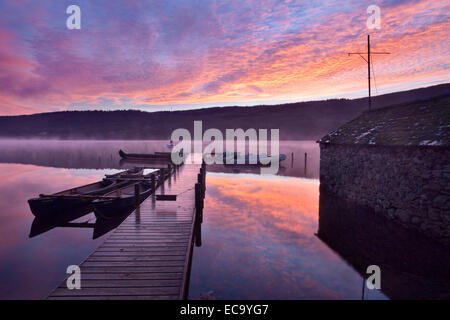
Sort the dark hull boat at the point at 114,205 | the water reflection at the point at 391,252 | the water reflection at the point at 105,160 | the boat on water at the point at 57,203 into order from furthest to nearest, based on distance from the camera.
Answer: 1. the water reflection at the point at 105,160
2. the boat on water at the point at 57,203
3. the dark hull boat at the point at 114,205
4. the water reflection at the point at 391,252

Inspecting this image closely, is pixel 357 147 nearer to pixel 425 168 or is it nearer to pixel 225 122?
pixel 425 168

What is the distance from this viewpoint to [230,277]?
880 centimetres

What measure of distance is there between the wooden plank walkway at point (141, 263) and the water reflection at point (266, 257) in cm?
161

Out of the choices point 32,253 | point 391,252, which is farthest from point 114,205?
point 391,252

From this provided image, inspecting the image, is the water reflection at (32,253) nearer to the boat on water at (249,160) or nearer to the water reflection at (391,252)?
the water reflection at (391,252)

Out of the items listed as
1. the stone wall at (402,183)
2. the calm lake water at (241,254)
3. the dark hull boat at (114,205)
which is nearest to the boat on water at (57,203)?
the calm lake water at (241,254)

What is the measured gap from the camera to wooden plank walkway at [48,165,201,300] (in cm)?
542

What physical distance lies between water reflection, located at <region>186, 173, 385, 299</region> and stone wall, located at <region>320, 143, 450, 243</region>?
3.30m

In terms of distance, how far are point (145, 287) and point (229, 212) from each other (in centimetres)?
1149

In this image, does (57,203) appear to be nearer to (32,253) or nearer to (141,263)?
(32,253)

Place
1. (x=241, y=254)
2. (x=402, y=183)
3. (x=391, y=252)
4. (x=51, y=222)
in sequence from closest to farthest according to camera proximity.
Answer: (x=391, y=252), (x=241, y=254), (x=402, y=183), (x=51, y=222)

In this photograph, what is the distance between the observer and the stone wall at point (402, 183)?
10148mm

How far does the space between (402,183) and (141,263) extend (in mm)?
11669

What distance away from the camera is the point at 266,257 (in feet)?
34.0
